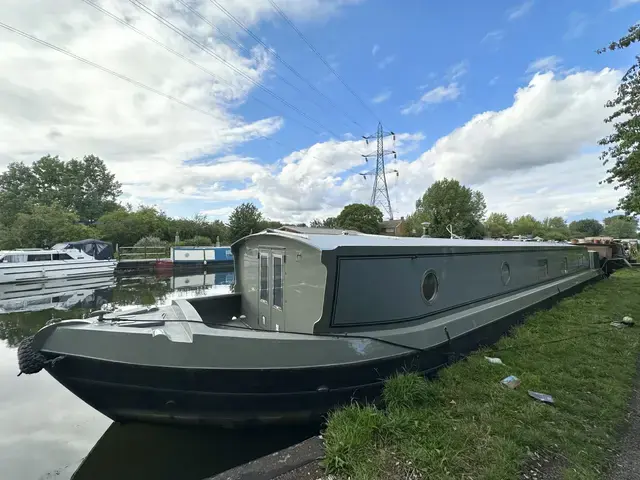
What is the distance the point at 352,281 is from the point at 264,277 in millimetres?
1798

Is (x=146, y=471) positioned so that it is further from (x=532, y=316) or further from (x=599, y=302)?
(x=599, y=302)

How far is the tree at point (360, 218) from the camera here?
4838 centimetres

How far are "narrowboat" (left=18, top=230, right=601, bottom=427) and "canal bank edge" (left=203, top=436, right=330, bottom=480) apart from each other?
2.68 feet

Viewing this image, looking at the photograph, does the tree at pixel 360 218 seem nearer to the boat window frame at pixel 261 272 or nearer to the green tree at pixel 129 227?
the green tree at pixel 129 227

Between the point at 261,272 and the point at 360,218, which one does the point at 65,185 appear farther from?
the point at 261,272

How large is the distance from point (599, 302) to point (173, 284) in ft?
62.1

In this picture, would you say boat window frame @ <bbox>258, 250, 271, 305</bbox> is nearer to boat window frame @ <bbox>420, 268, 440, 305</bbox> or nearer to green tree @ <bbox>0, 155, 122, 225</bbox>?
boat window frame @ <bbox>420, 268, 440, 305</bbox>

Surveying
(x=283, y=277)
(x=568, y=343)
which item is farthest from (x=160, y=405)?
(x=568, y=343)

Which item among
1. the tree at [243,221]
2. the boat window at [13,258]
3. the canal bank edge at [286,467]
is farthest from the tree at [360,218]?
the canal bank edge at [286,467]

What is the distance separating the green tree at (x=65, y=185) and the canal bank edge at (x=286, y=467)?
5244cm

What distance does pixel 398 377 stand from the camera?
362 cm

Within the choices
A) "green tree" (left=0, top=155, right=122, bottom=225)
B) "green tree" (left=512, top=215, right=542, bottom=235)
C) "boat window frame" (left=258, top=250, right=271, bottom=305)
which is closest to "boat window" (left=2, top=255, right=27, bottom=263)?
"boat window frame" (left=258, top=250, right=271, bottom=305)

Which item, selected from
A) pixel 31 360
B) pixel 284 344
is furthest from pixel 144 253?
pixel 284 344

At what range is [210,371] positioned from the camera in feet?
10.8
